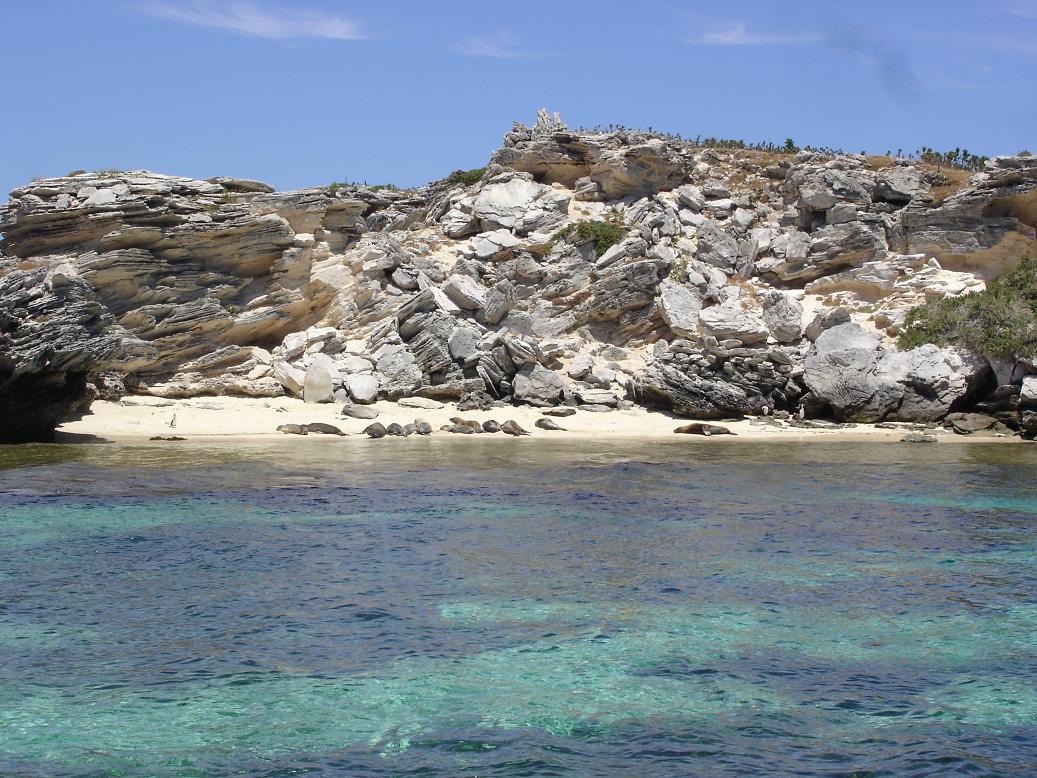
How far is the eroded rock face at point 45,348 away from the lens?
1118 inches

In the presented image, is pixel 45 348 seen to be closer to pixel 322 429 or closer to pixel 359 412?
pixel 322 429

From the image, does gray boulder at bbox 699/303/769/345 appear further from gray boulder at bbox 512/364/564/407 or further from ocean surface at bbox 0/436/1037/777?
ocean surface at bbox 0/436/1037/777

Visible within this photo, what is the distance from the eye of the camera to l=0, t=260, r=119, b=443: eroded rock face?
28.4 metres

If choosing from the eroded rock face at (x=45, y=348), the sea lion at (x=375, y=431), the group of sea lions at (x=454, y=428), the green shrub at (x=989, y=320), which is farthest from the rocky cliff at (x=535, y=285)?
the sea lion at (x=375, y=431)

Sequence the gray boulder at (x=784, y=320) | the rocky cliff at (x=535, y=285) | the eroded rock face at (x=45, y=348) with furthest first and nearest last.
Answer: the gray boulder at (x=784, y=320) → the rocky cliff at (x=535, y=285) → the eroded rock face at (x=45, y=348)

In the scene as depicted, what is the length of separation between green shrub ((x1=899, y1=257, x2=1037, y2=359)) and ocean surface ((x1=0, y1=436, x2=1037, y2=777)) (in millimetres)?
12178

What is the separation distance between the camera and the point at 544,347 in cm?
3891

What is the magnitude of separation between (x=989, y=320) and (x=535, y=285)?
61.6 feet

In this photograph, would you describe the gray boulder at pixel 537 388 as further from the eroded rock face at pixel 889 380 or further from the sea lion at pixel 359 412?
the eroded rock face at pixel 889 380

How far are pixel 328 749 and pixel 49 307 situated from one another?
81.5ft

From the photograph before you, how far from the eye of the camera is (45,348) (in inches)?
1121

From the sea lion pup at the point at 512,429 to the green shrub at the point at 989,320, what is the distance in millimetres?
15834

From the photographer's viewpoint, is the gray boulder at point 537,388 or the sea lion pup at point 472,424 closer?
the sea lion pup at point 472,424

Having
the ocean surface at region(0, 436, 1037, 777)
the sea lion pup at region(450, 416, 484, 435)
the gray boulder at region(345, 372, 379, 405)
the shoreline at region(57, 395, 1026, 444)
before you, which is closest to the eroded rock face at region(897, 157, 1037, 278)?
the shoreline at region(57, 395, 1026, 444)
